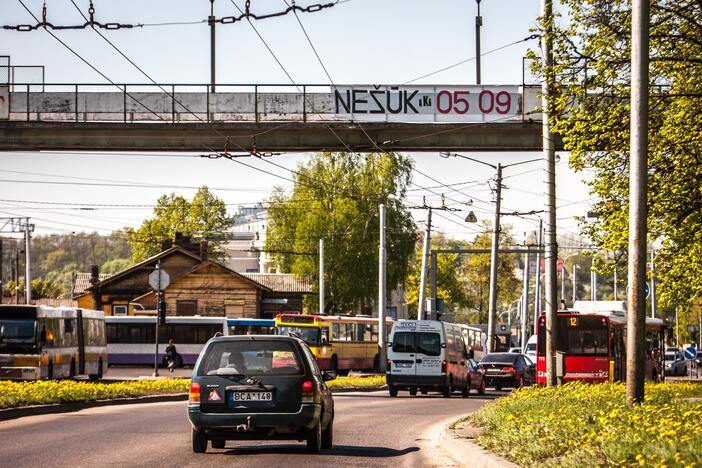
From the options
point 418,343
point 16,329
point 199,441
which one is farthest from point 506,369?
point 199,441

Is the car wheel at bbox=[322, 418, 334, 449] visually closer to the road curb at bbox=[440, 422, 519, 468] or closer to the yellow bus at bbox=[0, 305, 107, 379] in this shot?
the road curb at bbox=[440, 422, 519, 468]

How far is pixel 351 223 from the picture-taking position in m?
86.2

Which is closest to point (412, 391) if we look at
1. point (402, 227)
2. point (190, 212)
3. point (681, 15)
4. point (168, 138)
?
point (168, 138)

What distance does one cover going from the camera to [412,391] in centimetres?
3972

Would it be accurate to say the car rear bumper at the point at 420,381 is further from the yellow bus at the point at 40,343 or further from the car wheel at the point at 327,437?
the car wheel at the point at 327,437

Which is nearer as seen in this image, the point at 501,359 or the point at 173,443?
the point at 173,443

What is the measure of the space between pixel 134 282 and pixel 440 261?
4124cm

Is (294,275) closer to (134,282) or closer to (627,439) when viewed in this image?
(134,282)

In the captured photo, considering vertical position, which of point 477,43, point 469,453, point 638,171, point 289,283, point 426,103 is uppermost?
point 477,43

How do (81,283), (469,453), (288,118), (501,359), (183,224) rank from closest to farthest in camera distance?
(469,453), (288,118), (501,359), (81,283), (183,224)

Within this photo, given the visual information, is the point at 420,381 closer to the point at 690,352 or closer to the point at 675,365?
the point at 690,352

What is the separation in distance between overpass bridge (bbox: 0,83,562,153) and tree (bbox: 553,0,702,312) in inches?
383

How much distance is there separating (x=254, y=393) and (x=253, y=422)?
13.8 inches

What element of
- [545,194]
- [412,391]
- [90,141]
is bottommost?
[412,391]
